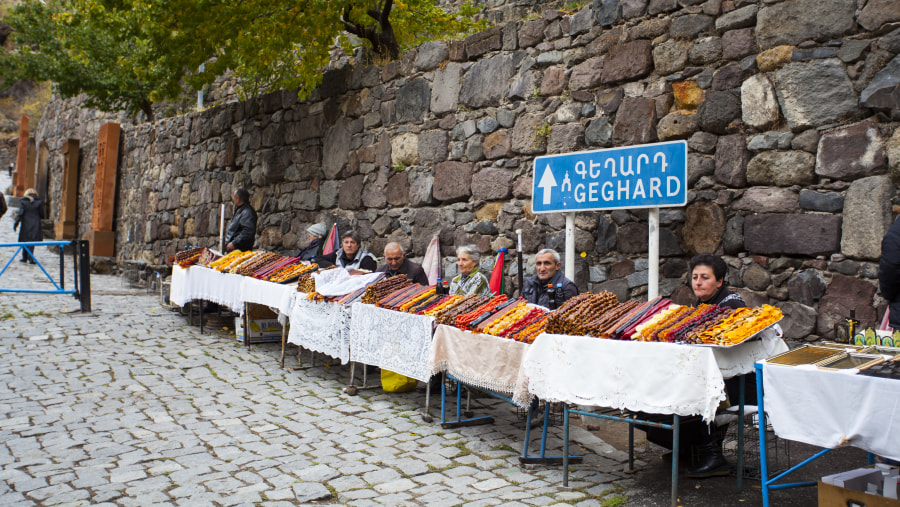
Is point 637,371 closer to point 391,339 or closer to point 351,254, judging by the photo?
point 391,339

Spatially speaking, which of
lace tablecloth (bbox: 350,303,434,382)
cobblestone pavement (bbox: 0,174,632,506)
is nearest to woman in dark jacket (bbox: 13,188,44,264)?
cobblestone pavement (bbox: 0,174,632,506)

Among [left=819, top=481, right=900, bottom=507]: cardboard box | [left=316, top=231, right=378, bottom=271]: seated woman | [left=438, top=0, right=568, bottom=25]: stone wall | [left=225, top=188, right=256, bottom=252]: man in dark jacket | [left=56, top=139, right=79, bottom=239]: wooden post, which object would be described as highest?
[left=438, top=0, right=568, bottom=25]: stone wall

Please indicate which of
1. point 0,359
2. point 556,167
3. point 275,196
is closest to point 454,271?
point 556,167

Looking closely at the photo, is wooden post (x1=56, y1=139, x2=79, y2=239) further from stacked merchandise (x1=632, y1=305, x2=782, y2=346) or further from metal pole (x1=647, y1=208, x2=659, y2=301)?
stacked merchandise (x1=632, y1=305, x2=782, y2=346)

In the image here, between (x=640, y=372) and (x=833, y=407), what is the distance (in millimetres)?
936

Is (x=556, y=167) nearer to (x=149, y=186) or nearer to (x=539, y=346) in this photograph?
(x=539, y=346)

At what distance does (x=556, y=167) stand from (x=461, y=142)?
229cm

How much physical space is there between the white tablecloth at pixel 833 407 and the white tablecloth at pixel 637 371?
29cm

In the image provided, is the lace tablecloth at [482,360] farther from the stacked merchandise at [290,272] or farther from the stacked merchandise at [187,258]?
the stacked merchandise at [187,258]

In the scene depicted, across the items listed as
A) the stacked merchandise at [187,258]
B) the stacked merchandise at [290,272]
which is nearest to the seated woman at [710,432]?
the stacked merchandise at [290,272]

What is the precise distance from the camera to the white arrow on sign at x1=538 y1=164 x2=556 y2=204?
5.54 metres

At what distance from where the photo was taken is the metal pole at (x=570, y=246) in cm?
559

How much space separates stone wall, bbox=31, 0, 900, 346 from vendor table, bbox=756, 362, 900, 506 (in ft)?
6.49

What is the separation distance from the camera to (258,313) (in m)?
7.95
